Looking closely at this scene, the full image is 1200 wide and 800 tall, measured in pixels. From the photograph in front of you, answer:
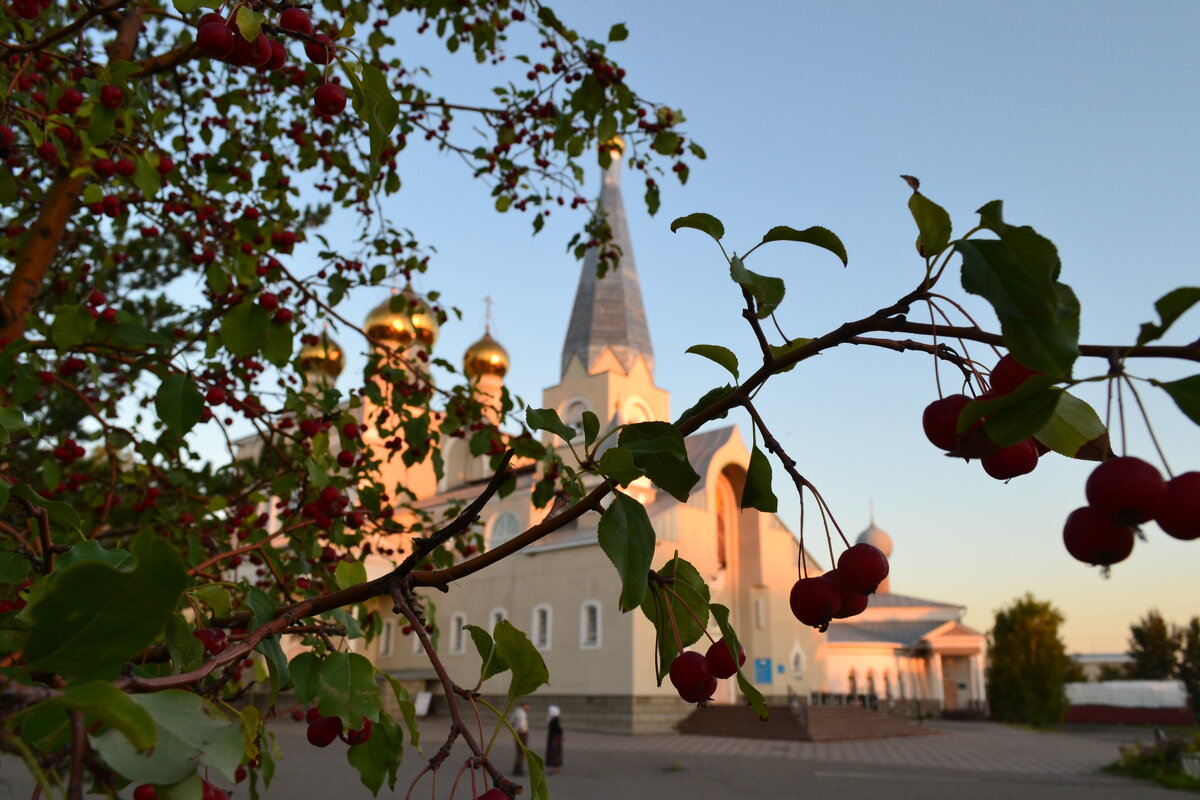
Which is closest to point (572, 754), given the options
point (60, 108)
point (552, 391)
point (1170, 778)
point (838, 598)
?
point (1170, 778)

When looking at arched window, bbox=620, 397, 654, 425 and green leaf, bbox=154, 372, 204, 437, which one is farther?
arched window, bbox=620, 397, 654, 425

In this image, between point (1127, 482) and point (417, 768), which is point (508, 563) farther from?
point (1127, 482)

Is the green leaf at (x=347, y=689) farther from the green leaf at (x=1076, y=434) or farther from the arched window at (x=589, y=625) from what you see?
the arched window at (x=589, y=625)

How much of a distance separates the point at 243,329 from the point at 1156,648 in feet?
162

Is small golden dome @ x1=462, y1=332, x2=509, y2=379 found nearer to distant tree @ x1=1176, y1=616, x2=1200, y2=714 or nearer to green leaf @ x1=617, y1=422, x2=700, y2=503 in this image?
green leaf @ x1=617, y1=422, x2=700, y2=503

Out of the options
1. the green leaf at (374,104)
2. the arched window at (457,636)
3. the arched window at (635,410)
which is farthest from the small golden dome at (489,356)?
the green leaf at (374,104)

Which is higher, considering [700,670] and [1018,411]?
[1018,411]

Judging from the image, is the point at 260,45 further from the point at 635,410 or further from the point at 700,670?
the point at 635,410

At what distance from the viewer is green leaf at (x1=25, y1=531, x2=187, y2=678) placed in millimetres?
664

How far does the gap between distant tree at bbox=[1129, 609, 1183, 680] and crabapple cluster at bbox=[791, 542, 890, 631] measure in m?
49.1

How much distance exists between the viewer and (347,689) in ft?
4.20

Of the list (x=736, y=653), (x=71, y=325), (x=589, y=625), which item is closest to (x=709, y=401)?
(x=736, y=653)

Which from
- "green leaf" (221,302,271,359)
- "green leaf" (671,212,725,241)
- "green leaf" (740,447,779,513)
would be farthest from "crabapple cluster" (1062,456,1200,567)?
"green leaf" (221,302,271,359)

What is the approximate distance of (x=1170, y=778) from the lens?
535 inches
